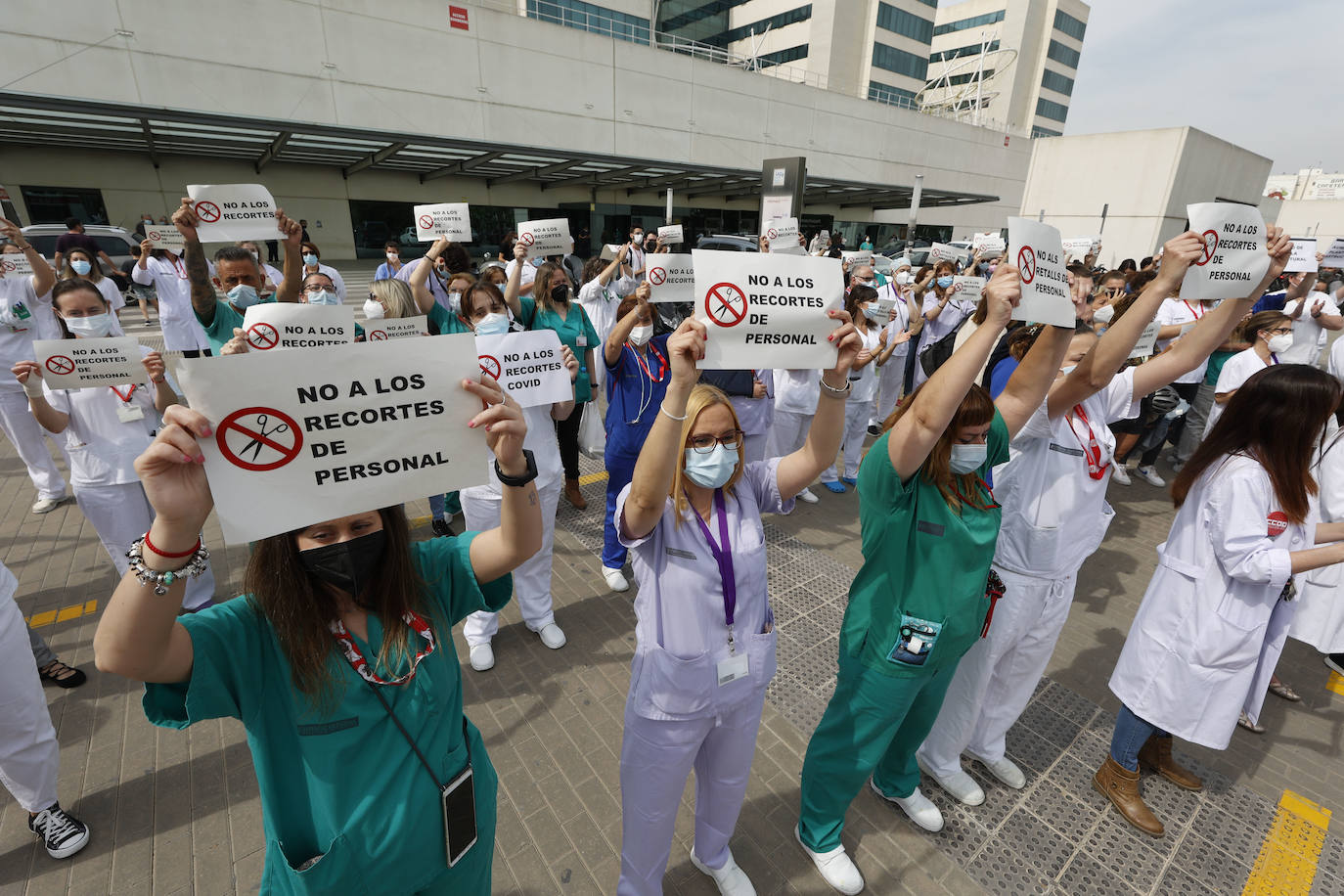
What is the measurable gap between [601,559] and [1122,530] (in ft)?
17.7

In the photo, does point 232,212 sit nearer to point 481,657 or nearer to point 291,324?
point 291,324

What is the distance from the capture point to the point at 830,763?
257cm

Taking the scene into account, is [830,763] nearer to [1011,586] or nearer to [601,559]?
[1011,586]

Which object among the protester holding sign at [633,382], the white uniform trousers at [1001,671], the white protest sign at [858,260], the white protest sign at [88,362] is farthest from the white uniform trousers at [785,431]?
the white protest sign at [88,362]

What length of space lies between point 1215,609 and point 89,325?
644cm

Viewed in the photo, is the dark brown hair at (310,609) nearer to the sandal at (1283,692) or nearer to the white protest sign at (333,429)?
the white protest sign at (333,429)

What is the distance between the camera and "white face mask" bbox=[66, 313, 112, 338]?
3838 millimetres

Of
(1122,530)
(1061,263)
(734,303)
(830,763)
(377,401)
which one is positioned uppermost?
(1061,263)

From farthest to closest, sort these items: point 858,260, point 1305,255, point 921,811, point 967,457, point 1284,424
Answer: point 858,260 < point 1305,255 < point 921,811 < point 1284,424 < point 967,457

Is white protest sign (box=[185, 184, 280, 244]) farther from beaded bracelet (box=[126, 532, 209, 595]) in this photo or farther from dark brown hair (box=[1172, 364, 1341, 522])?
dark brown hair (box=[1172, 364, 1341, 522])

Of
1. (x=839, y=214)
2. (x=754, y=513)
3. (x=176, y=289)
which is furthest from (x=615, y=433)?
(x=839, y=214)

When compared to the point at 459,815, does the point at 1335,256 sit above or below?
above

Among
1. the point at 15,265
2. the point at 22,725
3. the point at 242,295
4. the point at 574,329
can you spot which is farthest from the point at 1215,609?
the point at 15,265

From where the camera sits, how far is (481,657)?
3.93 meters
